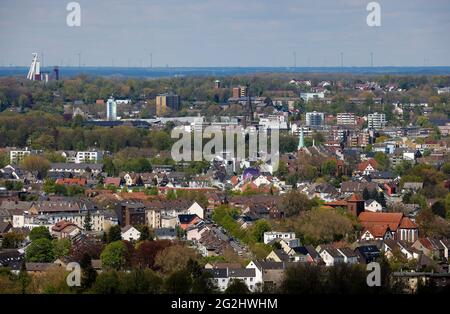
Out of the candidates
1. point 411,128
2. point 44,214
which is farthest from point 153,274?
point 411,128

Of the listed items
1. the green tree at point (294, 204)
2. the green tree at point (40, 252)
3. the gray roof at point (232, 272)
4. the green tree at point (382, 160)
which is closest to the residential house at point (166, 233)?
the green tree at point (40, 252)

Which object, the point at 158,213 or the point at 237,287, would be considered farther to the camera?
the point at 158,213

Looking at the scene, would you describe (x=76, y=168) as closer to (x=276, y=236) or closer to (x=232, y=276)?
(x=276, y=236)

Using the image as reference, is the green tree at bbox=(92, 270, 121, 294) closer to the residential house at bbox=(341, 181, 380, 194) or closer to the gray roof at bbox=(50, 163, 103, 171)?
the residential house at bbox=(341, 181, 380, 194)

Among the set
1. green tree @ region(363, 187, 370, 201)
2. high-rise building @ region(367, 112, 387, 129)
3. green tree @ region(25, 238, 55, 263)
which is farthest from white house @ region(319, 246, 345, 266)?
high-rise building @ region(367, 112, 387, 129)

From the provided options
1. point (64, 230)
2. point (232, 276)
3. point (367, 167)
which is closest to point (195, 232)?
point (64, 230)
